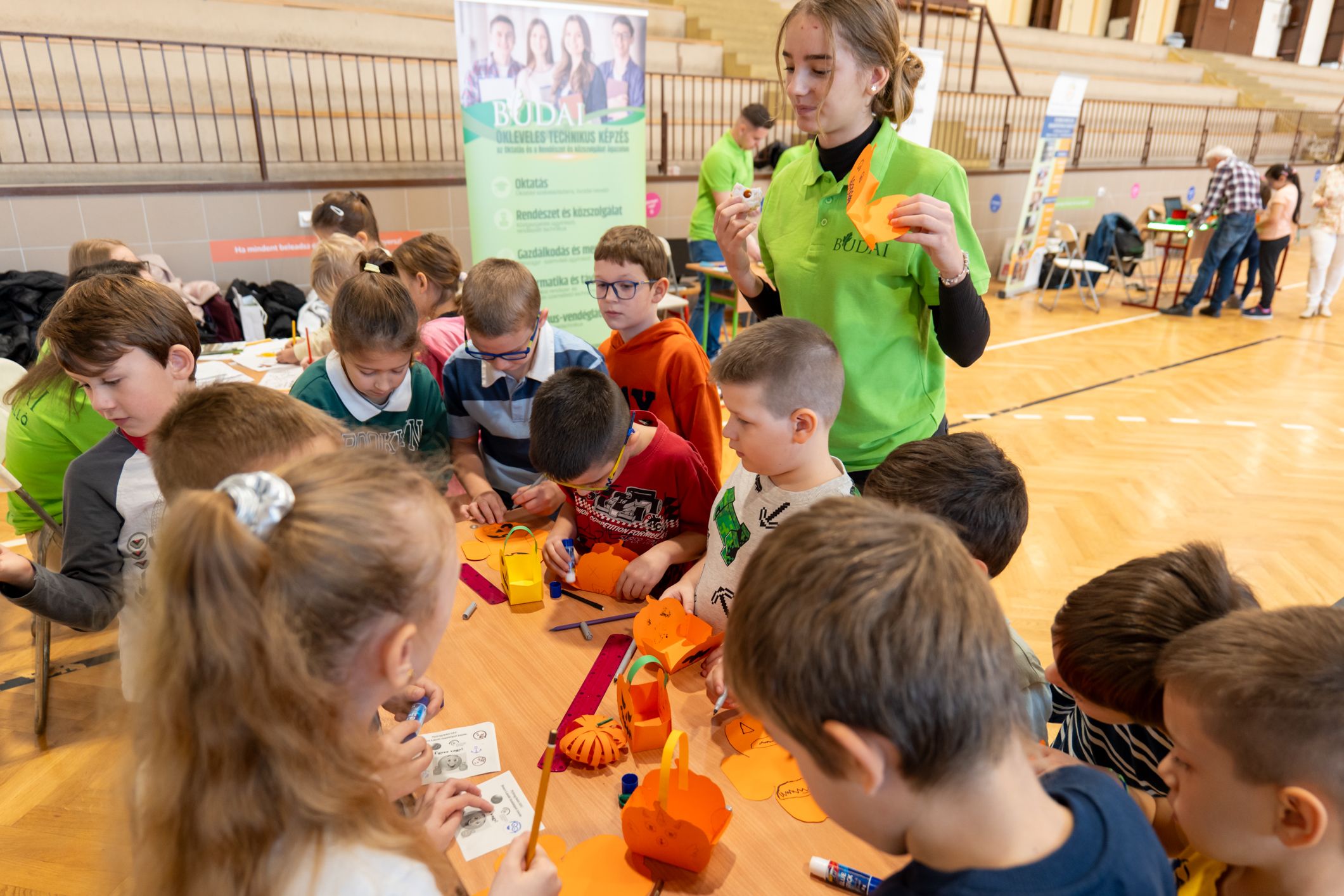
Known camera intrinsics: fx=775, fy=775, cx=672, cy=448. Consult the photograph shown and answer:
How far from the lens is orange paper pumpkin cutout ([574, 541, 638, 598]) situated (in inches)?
65.1

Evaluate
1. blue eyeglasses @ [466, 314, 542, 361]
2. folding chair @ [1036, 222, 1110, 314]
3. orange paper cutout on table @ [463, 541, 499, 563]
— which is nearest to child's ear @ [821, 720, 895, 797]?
orange paper cutout on table @ [463, 541, 499, 563]

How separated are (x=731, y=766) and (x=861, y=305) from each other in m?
1.00

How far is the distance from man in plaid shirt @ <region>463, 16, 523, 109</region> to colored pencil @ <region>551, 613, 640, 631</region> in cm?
334

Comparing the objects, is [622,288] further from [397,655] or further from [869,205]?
[397,655]

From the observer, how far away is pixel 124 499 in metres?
1.63

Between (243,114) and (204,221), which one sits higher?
(243,114)

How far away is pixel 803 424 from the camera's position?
144 cm

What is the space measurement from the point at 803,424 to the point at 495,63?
3366 mm

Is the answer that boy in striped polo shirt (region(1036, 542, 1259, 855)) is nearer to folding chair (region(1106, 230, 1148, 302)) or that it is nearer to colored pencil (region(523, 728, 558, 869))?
colored pencil (region(523, 728, 558, 869))

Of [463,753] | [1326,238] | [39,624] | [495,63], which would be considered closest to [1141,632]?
[463,753]

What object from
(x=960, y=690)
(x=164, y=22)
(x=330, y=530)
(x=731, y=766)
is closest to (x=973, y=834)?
(x=960, y=690)

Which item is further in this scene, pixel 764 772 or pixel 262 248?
pixel 262 248

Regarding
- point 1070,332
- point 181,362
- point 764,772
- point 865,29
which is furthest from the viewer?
point 1070,332

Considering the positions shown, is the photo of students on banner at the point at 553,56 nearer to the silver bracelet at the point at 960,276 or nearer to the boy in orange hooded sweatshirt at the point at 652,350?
the boy in orange hooded sweatshirt at the point at 652,350
